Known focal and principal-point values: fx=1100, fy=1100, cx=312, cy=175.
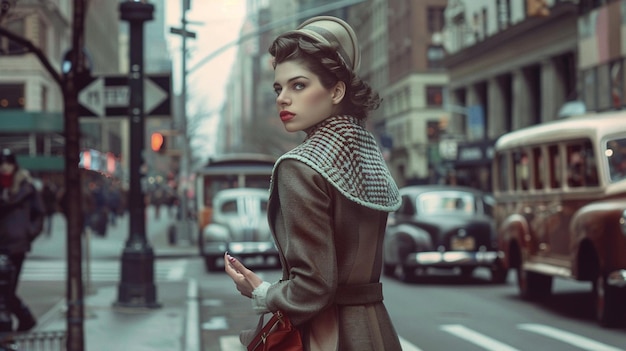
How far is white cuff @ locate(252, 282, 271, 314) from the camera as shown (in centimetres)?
344

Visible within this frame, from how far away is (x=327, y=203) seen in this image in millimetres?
3312

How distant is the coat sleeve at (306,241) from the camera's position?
129 inches

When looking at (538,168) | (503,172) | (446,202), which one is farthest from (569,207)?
(446,202)

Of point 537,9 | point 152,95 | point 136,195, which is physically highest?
point 537,9

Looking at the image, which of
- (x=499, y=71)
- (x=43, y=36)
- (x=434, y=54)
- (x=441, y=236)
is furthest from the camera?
(x=434, y=54)

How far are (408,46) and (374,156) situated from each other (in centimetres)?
7606

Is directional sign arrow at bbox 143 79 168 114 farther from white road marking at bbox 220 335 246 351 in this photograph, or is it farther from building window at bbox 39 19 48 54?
building window at bbox 39 19 48 54

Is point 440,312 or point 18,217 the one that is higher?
point 18,217

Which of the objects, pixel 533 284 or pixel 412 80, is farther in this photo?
pixel 412 80

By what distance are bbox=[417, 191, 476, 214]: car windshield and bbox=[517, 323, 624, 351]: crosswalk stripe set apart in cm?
665

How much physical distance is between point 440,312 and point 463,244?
4.45 metres

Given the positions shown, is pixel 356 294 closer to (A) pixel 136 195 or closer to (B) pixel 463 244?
(A) pixel 136 195

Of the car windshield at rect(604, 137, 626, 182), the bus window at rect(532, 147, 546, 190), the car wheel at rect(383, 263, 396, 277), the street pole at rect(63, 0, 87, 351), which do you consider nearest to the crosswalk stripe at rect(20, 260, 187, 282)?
the car wheel at rect(383, 263, 396, 277)

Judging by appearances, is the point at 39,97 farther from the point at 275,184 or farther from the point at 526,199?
the point at 275,184
